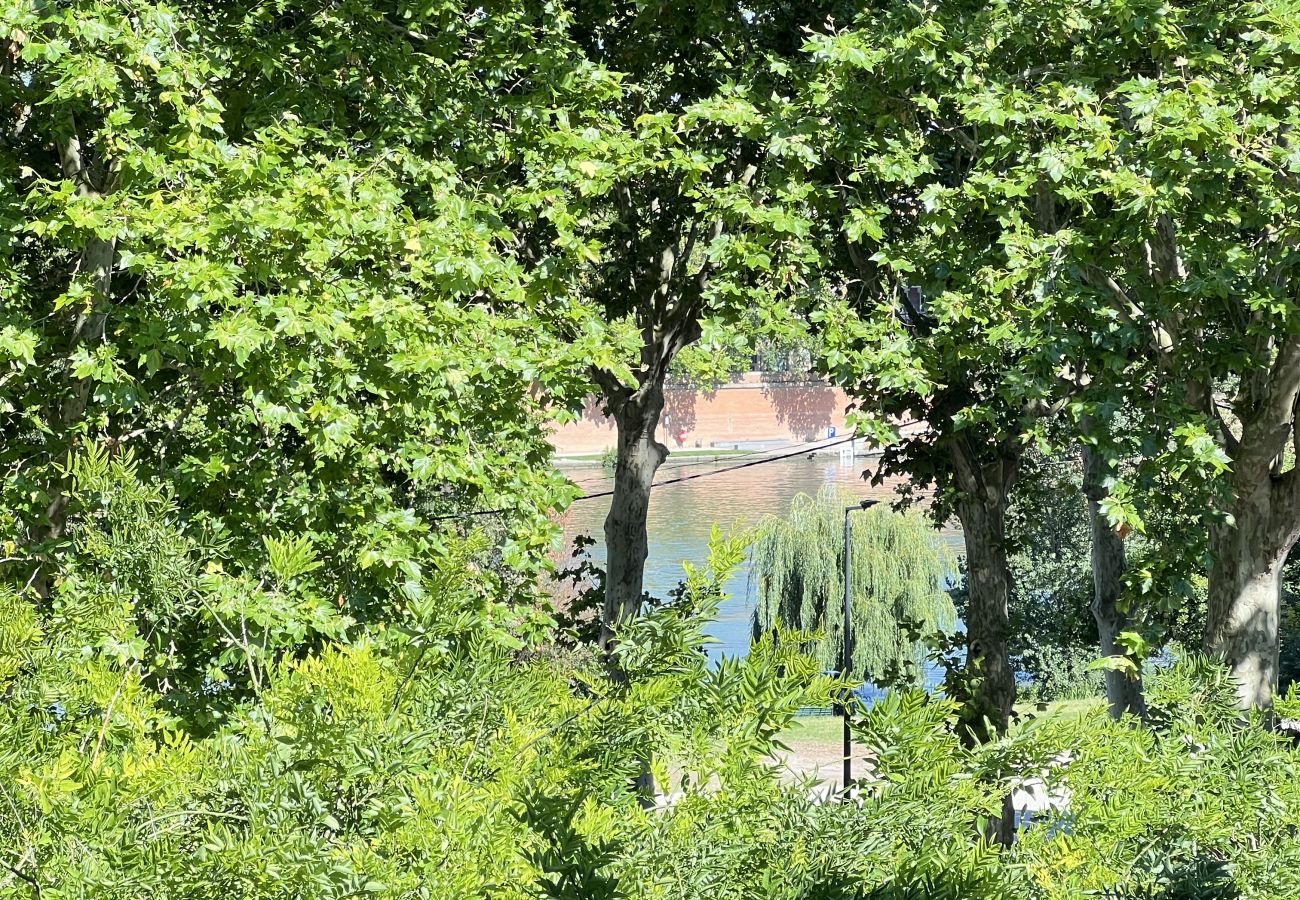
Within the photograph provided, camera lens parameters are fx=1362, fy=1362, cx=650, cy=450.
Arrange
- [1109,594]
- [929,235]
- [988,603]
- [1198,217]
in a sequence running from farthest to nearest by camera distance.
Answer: [1109,594] < [988,603] < [929,235] < [1198,217]

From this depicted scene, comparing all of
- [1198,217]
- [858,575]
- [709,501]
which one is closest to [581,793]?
[1198,217]

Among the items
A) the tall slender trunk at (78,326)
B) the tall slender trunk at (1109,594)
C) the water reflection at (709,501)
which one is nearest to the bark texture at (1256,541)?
the tall slender trunk at (1109,594)

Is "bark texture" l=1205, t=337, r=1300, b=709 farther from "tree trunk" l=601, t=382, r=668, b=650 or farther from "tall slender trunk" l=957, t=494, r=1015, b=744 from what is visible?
"tree trunk" l=601, t=382, r=668, b=650

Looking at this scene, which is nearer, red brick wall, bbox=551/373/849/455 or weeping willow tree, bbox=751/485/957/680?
weeping willow tree, bbox=751/485/957/680

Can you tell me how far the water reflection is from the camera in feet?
124

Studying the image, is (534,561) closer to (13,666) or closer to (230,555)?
(230,555)

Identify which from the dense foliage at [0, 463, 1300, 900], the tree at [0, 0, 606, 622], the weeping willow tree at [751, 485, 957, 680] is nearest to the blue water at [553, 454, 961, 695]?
the weeping willow tree at [751, 485, 957, 680]

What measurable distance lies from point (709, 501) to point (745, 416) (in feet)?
16.5

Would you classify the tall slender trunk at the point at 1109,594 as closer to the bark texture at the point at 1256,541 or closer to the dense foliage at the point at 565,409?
the dense foliage at the point at 565,409

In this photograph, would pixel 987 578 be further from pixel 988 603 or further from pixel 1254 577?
pixel 1254 577

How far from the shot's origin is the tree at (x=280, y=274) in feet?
20.7

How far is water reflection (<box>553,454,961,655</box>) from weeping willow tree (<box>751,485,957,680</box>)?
1441mm

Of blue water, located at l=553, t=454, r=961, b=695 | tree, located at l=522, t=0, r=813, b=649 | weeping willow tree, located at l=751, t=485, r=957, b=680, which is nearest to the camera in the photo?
tree, located at l=522, t=0, r=813, b=649

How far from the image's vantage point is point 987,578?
10.8m
